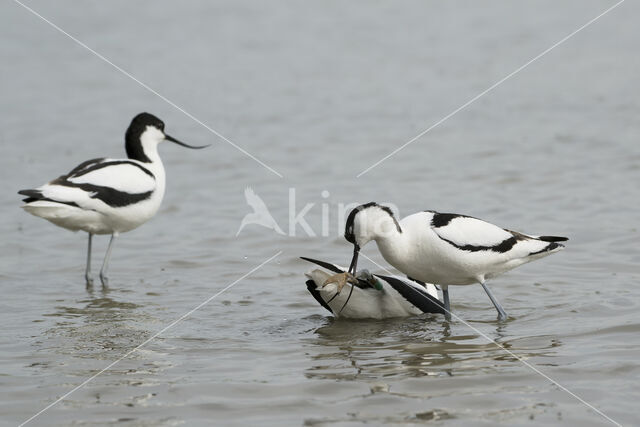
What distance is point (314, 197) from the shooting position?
11555mm

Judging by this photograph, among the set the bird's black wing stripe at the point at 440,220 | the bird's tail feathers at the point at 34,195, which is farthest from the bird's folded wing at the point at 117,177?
the bird's black wing stripe at the point at 440,220

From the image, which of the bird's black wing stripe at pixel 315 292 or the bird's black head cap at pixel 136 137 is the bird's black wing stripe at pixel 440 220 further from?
the bird's black head cap at pixel 136 137

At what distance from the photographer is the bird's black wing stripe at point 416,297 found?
24.9ft

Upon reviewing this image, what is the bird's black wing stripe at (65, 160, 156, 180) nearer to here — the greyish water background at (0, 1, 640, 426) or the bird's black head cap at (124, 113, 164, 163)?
the bird's black head cap at (124, 113, 164, 163)

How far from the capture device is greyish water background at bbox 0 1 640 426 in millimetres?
5848

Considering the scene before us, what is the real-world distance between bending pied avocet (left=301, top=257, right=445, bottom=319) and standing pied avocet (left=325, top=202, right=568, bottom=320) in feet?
0.52

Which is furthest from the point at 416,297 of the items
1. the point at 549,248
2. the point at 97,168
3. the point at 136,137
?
the point at 136,137

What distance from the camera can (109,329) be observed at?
24.0 feet

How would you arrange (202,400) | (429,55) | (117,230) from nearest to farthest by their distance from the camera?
(202,400), (117,230), (429,55)

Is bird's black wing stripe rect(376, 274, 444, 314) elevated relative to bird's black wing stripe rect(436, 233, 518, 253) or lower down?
lower down

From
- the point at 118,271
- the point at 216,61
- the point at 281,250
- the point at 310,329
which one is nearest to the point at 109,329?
the point at 310,329

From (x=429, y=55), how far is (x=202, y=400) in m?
13.3

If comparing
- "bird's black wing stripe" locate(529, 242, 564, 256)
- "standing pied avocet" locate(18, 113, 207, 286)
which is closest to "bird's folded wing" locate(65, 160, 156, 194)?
"standing pied avocet" locate(18, 113, 207, 286)

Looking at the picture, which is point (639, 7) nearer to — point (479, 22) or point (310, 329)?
point (479, 22)
